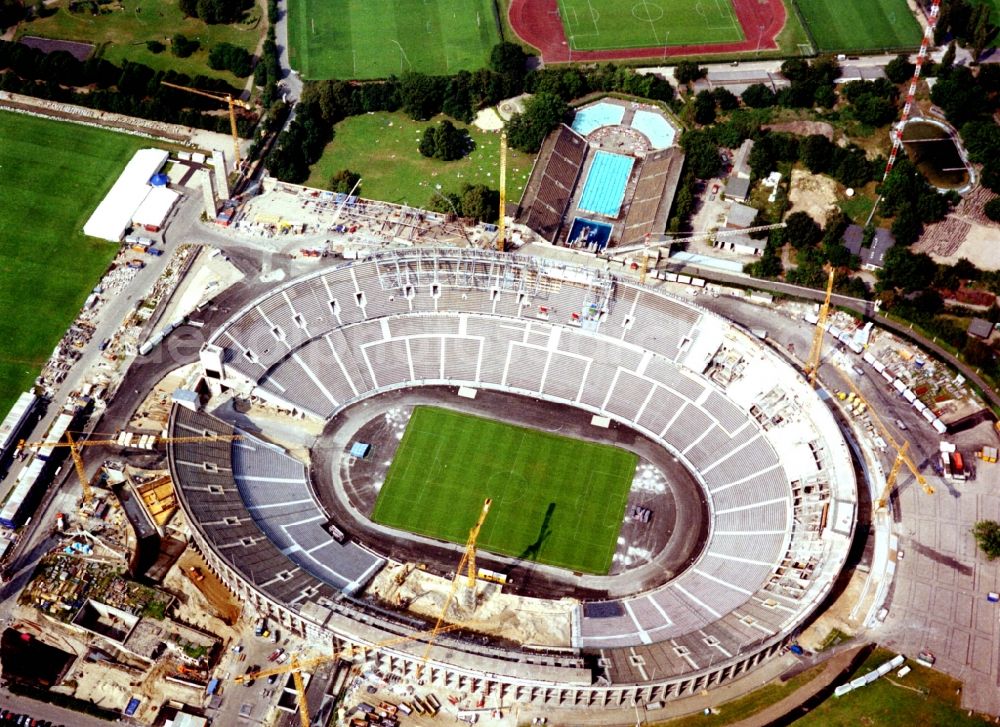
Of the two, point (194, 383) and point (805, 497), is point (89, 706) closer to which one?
A: point (194, 383)

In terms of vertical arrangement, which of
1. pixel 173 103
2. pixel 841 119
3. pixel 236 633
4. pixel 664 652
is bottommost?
pixel 236 633

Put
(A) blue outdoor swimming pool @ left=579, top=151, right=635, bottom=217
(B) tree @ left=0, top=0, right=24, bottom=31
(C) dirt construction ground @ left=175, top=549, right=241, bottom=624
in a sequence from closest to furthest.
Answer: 1. (C) dirt construction ground @ left=175, top=549, right=241, bottom=624
2. (A) blue outdoor swimming pool @ left=579, top=151, right=635, bottom=217
3. (B) tree @ left=0, top=0, right=24, bottom=31

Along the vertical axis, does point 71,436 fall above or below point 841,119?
below

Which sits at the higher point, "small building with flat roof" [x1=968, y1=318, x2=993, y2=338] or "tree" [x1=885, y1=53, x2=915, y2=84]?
"tree" [x1=885, y1=53, x2=915, y2=84]

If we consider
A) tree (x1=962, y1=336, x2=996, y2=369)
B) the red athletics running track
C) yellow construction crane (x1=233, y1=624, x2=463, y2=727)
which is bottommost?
yellow construction crane (x1=233, y1=624, x2=463, y2=727)

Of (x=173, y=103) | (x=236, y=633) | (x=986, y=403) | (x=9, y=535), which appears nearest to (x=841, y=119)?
(x=986, y=403)

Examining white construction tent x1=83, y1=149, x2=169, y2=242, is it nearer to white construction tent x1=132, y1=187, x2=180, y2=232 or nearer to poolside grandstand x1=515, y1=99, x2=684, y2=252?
white construction tent x1=132, y1=187, x2=180, y2=232

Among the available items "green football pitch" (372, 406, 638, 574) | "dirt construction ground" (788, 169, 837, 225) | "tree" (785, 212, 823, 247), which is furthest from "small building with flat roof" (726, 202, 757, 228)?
"green football pitch" (372, 406, 638, 574)
